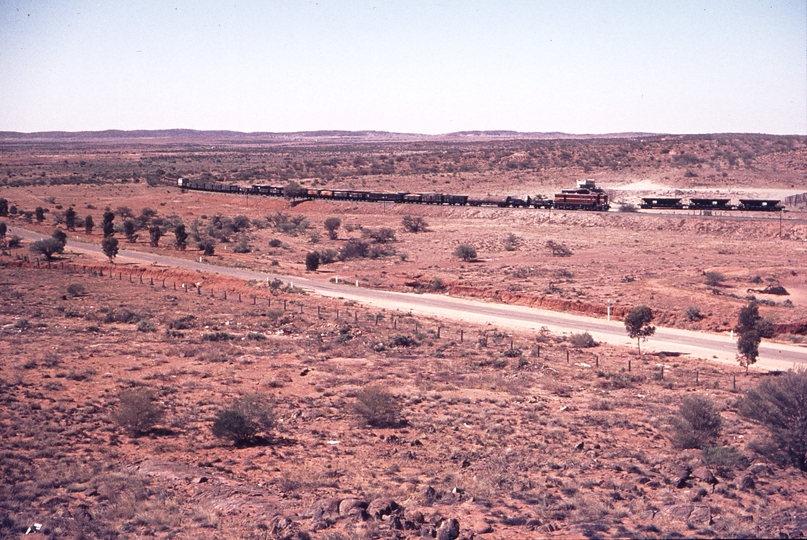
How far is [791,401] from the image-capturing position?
16.4 m

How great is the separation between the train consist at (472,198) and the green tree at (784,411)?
216ft

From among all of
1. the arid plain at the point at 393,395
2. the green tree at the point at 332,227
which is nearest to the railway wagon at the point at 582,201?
the arid plain at the point at 393,395

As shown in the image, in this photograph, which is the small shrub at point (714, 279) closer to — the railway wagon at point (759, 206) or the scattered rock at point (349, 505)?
the railway wagon at point (759, 206)

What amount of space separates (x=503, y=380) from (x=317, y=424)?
8264mm

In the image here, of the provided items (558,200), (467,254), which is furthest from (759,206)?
(467,254)

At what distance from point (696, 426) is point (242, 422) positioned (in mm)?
11605

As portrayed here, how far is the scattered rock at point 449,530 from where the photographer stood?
11375mm

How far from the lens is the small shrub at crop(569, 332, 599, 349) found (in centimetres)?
3272

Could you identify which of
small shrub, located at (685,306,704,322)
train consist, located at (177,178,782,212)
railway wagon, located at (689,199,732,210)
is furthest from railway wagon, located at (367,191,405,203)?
small shrub, located at (685,306,704,322)

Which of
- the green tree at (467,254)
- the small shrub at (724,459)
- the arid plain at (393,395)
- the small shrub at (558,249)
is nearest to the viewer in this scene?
the arid plain at (393,395)

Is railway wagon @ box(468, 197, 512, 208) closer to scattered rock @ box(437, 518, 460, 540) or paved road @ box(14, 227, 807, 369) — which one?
paved road @ box(14, 227, 807, 369)

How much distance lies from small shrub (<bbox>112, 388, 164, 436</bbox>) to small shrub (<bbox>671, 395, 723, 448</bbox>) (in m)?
13.7

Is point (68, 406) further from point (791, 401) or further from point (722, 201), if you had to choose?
point (722, 201)

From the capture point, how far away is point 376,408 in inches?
764
